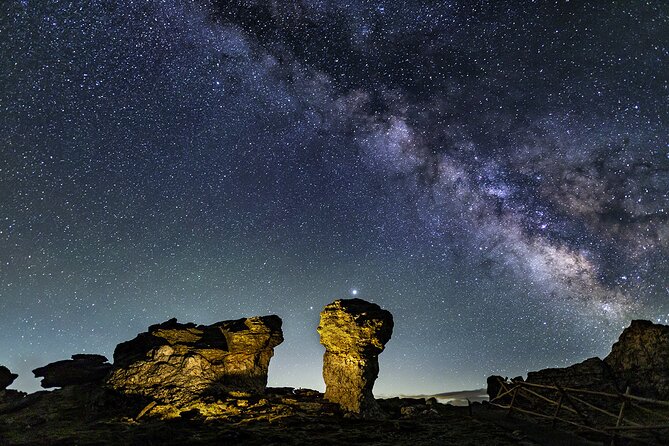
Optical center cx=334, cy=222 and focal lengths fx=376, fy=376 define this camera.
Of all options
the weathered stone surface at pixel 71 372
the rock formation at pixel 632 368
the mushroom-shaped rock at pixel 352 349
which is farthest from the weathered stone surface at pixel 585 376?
the weathered stone surface at pixel 71 372

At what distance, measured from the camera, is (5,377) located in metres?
25.8

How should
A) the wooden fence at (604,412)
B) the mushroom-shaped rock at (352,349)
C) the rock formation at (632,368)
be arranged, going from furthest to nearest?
the rock formation at (632,368), the mushroom-shaped rock at (352,349), the wooden fence at (604,412)

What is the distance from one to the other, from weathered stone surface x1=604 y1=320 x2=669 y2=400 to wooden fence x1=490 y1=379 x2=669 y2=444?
1221 mm

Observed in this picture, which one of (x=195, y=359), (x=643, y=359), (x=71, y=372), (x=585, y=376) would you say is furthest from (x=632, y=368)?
(x=71, y=372)

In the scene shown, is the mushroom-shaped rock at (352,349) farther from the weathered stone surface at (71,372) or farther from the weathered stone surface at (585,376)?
the weathered stone surface at (71,372)

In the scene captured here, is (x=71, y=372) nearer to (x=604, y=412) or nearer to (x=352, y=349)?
(x=352, y=349)

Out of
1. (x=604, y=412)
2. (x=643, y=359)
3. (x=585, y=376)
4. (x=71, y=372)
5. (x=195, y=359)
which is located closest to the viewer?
(x=604, y=412)

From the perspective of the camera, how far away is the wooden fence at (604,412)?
9500 millimetres

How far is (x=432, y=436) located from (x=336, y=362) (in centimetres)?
641

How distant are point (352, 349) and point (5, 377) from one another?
81.9 feet

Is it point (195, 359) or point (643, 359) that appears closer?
point (195, 359)

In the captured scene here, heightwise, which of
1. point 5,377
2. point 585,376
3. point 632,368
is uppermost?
point 5,377

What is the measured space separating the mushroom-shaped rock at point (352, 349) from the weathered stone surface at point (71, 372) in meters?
16.1

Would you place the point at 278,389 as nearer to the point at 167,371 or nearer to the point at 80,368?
the point at 167,371
